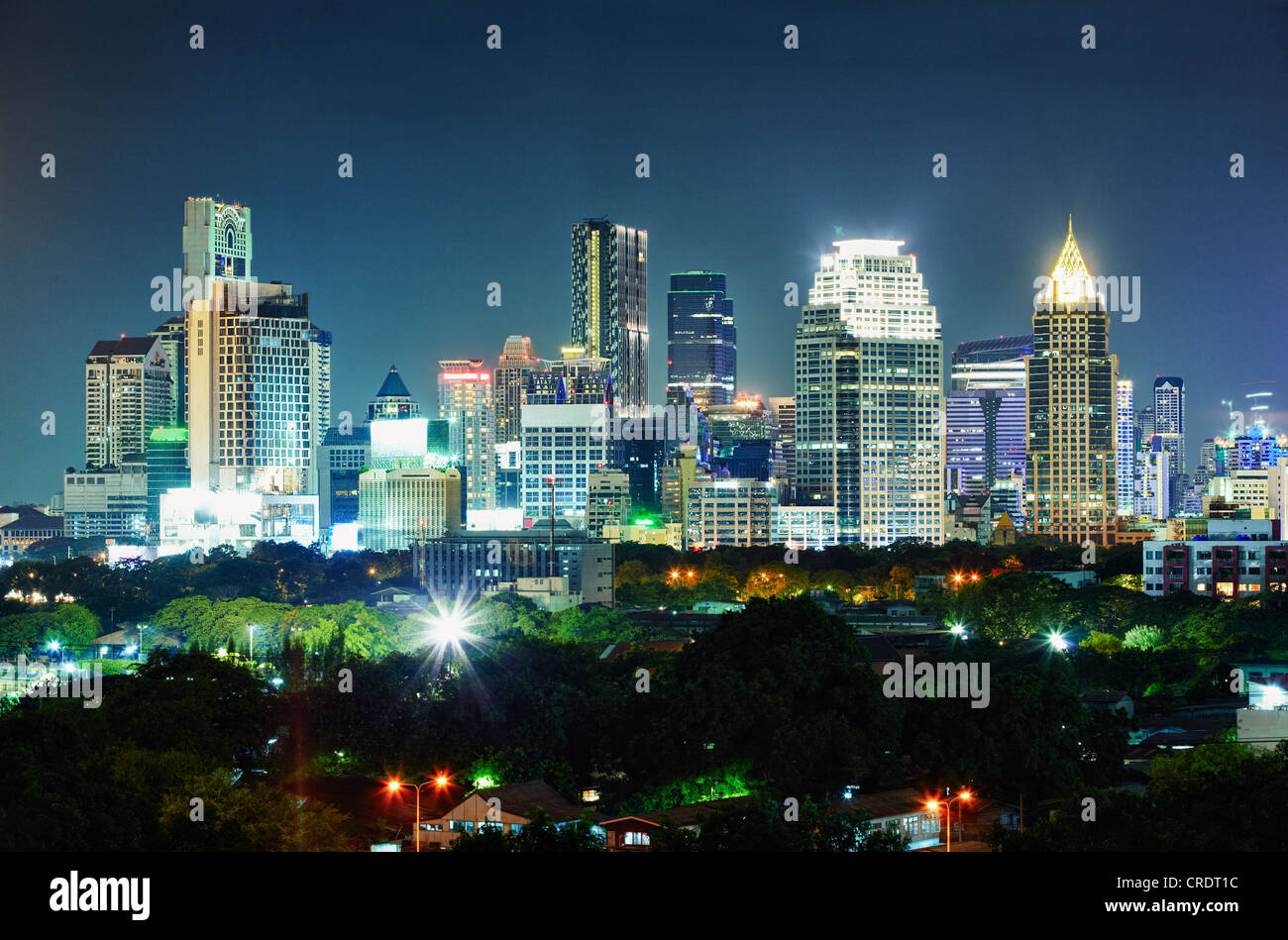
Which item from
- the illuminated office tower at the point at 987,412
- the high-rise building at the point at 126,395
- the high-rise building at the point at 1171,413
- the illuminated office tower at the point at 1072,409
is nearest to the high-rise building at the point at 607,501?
the illuminated office tower at the point at 1072,409

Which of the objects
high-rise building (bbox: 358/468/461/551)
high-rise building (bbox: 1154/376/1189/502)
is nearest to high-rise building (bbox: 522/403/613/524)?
high-rise building (bbox: 358/468/461/551)

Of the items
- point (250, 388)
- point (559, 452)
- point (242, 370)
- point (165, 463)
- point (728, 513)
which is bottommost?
point (728, 513)

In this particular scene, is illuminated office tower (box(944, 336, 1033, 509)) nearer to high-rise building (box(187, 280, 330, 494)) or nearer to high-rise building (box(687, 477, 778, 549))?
high-rise building (box(687, 477, 778, 549))

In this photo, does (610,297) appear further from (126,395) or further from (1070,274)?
(1070,274)

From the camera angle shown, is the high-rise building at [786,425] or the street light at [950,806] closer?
the street light at [950,806]

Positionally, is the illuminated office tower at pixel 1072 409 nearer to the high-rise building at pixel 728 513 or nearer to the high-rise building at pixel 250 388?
the high-rise building at pixel 728 513

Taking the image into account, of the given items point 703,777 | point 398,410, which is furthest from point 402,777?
point 398,410

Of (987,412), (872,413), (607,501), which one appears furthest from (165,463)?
(987,412)

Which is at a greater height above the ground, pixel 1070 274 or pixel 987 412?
pixel 1070 274
